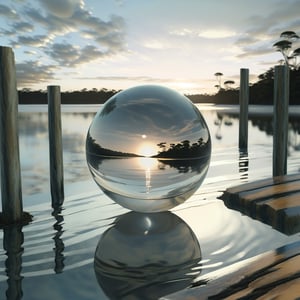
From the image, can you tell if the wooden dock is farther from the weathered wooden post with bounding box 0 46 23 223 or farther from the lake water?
the weathered wooden post with bounding box 0 46 23 223

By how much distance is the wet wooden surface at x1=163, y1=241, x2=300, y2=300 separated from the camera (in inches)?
116

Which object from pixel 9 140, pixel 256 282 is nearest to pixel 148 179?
pixel 256 282

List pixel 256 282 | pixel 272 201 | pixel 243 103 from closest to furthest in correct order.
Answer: pixel 256 282, pixel 272 201, pixel 243 103

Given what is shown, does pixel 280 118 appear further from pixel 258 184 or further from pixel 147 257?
pixel 147 257

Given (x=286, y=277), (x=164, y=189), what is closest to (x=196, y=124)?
(x=164, y=189)

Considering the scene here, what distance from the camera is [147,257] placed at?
4.31 metres

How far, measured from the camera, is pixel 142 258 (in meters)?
4.29

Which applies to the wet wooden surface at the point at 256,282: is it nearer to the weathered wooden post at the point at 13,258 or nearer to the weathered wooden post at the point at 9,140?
the weathered wooden post at the point at 13,258

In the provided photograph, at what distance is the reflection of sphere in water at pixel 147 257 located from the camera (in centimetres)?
363

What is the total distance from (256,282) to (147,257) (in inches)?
57.7

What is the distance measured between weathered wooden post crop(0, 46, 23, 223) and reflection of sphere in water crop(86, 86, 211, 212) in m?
1.18

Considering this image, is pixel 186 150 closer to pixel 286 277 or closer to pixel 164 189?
pixel 164 189

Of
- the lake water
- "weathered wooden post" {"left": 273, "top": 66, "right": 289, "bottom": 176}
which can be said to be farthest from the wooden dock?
"weathered wooden post" {"left": 273, "top": 66, "right": 289, "bottom": 176}

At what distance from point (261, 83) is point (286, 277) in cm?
9247
